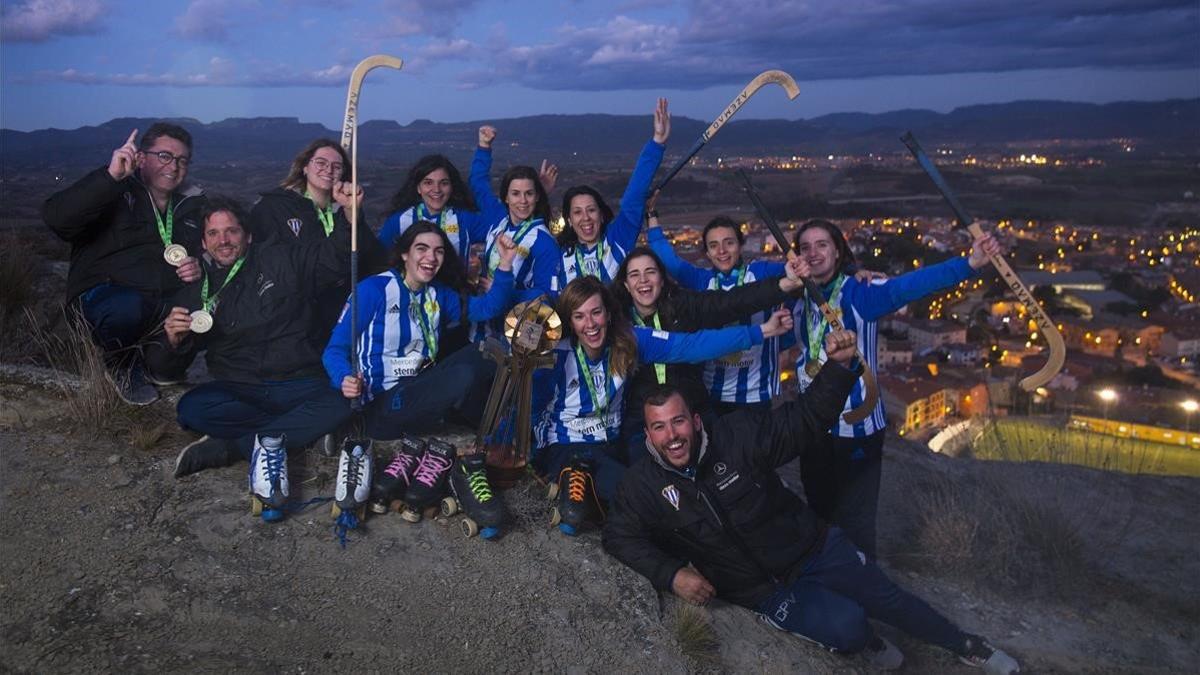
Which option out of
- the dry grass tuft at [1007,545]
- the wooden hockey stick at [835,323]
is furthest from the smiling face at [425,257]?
the dry grass tuft at [1007,545]

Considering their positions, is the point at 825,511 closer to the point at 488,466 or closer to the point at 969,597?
the point at 969,597

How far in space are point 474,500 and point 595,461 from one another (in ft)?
2.65

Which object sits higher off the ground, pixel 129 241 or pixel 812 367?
pixel 129 241

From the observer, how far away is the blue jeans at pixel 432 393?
18.2 ft

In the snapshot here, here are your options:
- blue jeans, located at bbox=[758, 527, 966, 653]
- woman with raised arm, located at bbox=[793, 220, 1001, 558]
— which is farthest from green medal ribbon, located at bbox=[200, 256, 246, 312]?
blue jeans, located at bbox=[758, 527, 966, 653]

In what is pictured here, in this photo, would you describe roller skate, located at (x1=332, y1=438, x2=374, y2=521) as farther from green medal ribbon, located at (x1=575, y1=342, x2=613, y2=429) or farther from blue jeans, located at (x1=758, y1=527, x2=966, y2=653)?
blue jeans, located at (x1=758, y1=527, x2=966, y2=653)

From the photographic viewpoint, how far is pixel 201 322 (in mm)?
5523

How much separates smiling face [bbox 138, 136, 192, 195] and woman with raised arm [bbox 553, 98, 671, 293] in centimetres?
275

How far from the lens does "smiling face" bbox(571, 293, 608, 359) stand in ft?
17.5

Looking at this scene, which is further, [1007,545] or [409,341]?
[1007,545]

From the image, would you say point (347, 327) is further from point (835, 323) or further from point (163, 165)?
point (835, 323)

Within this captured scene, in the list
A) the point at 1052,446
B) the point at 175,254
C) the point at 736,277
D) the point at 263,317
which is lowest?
the point at 1052,446

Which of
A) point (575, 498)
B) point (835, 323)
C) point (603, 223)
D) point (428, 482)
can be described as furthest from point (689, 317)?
point (428, 482)

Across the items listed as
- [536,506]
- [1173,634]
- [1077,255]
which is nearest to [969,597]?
[1173,634]
